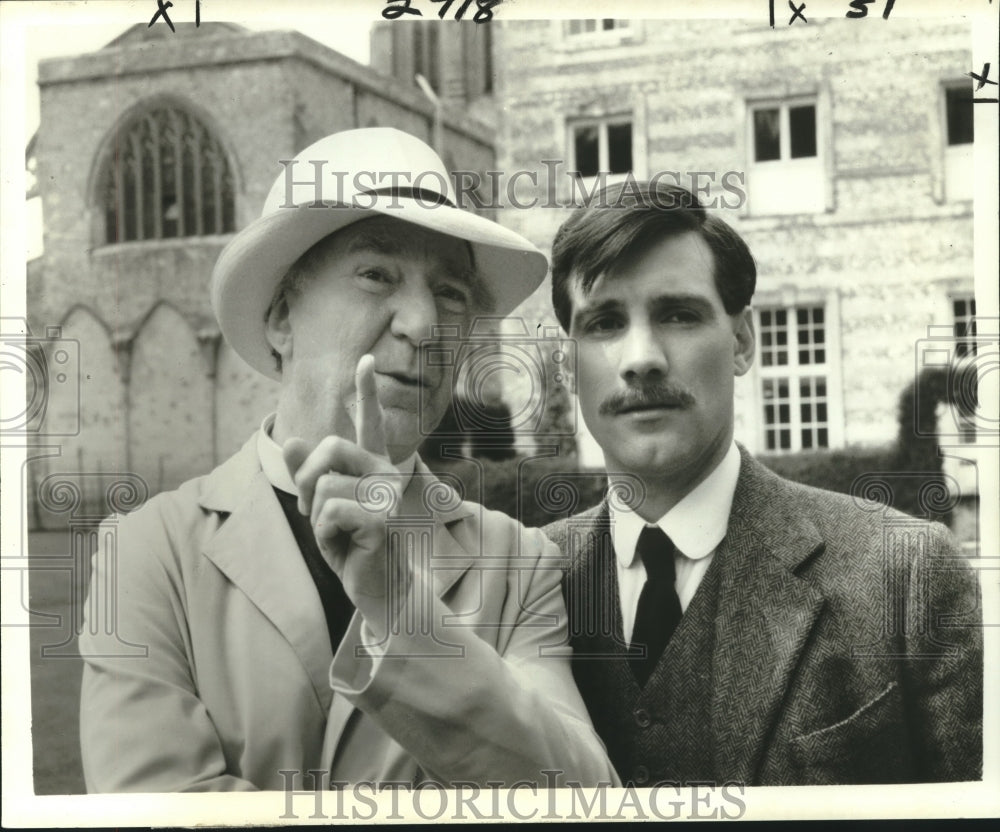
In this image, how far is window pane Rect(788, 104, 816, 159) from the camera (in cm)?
468

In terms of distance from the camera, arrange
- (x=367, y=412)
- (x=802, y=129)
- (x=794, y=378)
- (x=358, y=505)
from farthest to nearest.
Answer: (x=802, y=129) < (x=794, y=378) < (x=358, y=505) < (x=367, y=412)

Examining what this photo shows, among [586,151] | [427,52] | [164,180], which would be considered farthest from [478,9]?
[164,180]

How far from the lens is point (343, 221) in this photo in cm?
435

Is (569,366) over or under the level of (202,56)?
under

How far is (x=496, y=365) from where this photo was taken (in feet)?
14.9

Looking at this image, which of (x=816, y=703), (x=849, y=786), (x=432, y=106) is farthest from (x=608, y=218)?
(x=849, y=786)

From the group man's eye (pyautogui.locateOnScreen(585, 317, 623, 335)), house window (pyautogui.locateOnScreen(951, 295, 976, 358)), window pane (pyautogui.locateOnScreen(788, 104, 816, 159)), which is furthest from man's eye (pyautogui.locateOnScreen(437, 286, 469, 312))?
house window (pyautogui.locateOnScreen(951, 295, 976, 358))

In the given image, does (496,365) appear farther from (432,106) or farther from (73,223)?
(73,223)

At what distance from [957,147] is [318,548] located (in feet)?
9.28

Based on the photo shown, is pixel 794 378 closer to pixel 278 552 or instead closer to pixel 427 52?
pixel 427 52

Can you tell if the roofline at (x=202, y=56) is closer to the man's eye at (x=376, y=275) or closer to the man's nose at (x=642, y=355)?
the man's eye at (x=376, y=275)

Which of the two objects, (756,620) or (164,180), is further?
(164,180)

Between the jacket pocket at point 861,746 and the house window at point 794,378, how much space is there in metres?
0.96

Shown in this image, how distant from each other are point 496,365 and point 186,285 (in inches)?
47.0
